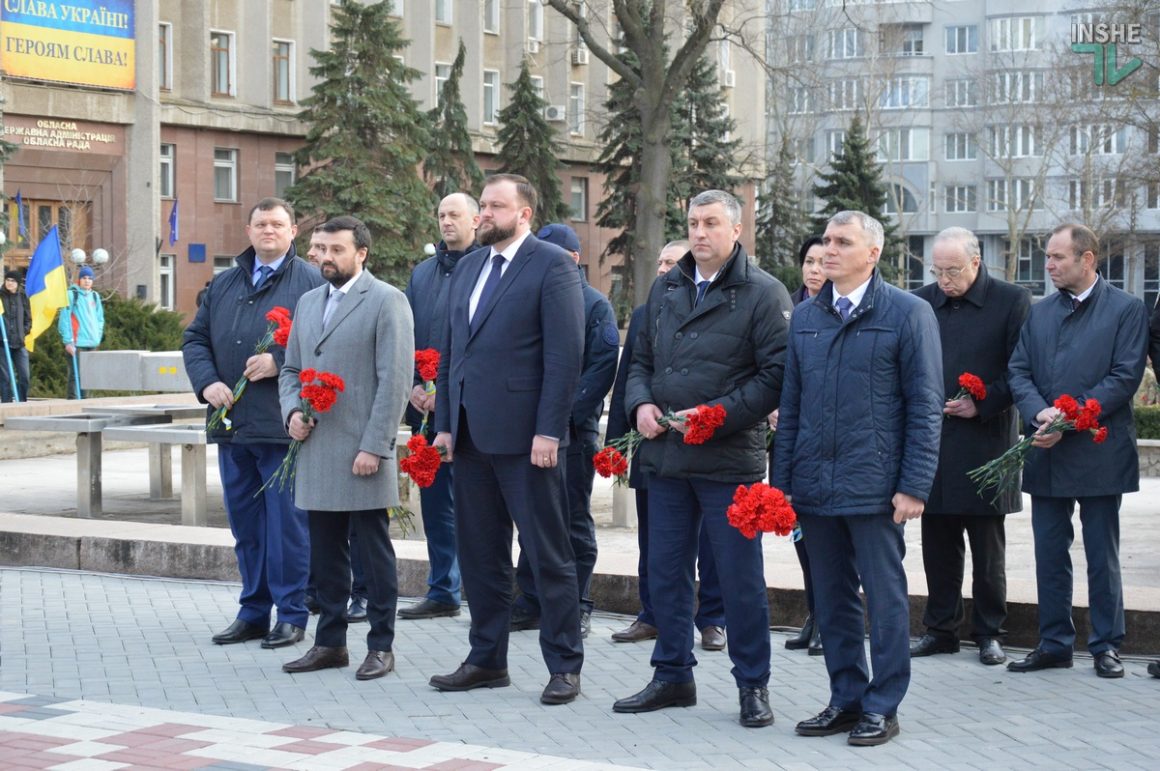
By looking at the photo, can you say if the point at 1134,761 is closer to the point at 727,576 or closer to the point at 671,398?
the point at 727,576

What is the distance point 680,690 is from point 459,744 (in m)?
1.15

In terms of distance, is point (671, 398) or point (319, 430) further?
point (319, 430)

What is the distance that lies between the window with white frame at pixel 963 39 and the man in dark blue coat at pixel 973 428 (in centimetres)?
8167

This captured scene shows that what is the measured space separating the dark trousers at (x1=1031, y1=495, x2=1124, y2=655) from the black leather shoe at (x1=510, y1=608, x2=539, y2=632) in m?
2.53

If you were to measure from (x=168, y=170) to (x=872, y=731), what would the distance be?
41.4m

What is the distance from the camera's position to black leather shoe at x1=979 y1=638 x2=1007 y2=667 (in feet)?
26.2

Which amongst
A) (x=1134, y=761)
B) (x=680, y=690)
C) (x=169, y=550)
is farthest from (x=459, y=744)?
(x=169, y=550)

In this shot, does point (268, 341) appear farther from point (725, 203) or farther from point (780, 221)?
point (780, 221)

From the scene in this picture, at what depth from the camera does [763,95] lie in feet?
225

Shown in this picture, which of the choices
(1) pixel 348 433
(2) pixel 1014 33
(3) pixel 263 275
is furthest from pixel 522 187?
(2) pixel 1014 33

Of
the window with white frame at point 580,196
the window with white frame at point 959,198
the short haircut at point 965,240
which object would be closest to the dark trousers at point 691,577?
the short haircut at point 965,240

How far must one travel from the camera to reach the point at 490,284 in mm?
7371

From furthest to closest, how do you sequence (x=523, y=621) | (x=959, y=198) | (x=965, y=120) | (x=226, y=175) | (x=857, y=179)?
(x=959, y=198) → (x=965, y=120) → (x=857, y=179) → (x=226, y=175) → (x=523, y=621)

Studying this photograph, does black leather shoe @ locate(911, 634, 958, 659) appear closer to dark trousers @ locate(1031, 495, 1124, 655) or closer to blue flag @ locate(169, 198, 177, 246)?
dark trousers @ locate(1031, 495, 1124, 655)
